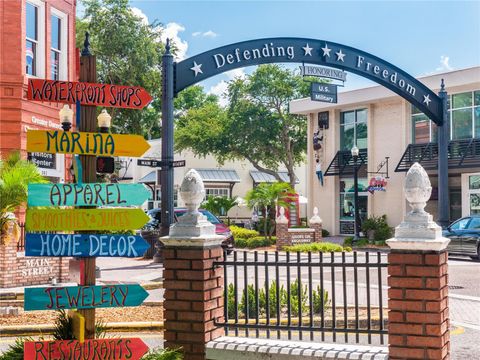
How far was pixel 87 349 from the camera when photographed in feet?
20.2

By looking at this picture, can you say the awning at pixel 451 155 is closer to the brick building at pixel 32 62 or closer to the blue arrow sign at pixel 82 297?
the brick building at pixel 32 62

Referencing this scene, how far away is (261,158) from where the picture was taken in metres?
47.9

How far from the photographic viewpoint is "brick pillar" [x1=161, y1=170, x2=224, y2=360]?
22.7 ft

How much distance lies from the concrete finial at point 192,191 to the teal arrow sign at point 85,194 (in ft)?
2.82

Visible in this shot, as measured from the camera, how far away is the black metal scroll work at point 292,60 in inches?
677

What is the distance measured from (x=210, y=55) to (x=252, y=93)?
2904 centimetres

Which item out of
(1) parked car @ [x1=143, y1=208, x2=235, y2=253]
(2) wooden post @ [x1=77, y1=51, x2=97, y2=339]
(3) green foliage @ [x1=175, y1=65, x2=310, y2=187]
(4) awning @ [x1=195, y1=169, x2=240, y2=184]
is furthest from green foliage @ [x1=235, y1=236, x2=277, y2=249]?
(2) wooden post @ [x1=77, y1=51, x2=97, y2=339]

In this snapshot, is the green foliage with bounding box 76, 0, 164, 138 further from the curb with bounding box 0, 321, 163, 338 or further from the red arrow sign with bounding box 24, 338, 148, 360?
the red arrow sign with bounding box 24, 338, 148, 360

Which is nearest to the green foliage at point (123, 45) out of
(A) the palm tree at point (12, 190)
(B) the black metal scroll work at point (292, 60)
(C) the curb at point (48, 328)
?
(B) the black metal scroll work at point (292, 60)

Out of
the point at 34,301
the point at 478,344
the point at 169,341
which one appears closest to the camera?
the point at 34,301

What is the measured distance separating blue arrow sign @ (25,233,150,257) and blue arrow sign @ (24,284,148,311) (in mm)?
311

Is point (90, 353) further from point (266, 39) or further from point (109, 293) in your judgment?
point (266, 39)

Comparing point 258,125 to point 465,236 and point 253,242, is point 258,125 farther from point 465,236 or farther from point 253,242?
point 465,236

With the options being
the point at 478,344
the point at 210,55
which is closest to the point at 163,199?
the point at 210,55
